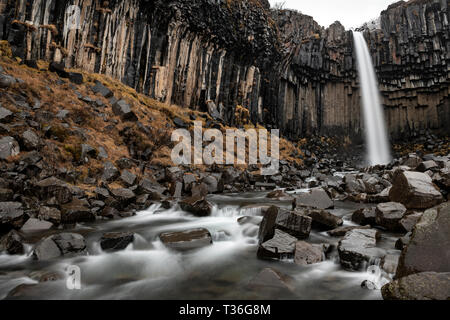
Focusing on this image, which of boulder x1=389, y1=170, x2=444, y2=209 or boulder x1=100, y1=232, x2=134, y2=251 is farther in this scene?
boulder x1=389, y1=170, x2=444, y2=209

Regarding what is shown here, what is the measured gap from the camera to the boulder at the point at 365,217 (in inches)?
262

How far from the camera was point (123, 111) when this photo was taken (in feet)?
47.0

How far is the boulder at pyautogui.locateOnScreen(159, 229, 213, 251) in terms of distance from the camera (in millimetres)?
5504

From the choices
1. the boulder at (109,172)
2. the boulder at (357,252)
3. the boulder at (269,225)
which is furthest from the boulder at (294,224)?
the boulder at (109,172)

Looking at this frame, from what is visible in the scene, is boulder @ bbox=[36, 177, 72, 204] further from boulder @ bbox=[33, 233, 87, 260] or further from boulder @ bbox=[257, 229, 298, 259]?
boulder @ bbox=[257, 229, 298, 259]

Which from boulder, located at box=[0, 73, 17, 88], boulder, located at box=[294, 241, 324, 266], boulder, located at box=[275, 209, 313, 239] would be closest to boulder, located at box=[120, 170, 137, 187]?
boulder, located at box=[0, 73, 17, 88]

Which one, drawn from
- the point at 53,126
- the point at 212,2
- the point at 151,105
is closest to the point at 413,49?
the point at 212,2

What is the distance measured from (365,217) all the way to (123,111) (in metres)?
12.7

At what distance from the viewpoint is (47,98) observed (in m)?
11.8

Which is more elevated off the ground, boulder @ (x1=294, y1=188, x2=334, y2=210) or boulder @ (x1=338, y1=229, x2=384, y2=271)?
boulder @ (x1=294, y1=188, x2=334, y2=210)

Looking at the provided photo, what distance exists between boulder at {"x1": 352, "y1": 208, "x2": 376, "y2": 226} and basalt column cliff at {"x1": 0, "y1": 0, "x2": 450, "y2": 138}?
17.7 meters

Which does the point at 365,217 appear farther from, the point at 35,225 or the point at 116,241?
the point at 35,225

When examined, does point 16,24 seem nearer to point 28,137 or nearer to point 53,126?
point 53,126
